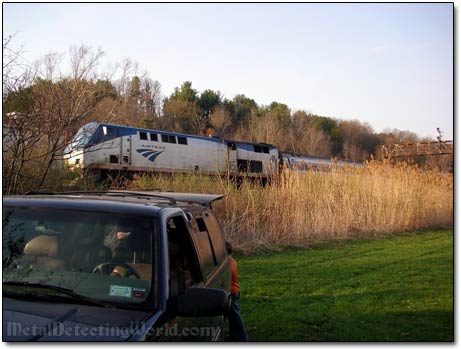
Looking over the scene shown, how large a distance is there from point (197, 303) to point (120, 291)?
48 cm

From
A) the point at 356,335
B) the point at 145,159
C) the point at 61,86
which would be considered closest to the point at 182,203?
the point at 356,335

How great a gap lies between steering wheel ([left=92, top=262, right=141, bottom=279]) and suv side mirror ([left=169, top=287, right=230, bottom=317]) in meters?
0.33

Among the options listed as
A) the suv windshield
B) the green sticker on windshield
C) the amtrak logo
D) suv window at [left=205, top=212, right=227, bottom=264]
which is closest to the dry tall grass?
suv window at [left=205, top=212, right=227, bottom=264]

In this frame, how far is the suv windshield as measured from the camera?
286 cm

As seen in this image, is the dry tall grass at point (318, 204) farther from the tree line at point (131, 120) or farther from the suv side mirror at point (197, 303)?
the suv side mirror at point (197, 303)

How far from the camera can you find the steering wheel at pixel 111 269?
2.92m

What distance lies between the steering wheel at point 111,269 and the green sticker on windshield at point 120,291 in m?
0.11

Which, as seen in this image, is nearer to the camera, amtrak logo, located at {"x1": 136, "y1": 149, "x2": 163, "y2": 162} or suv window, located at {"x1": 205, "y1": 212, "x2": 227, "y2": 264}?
suv window, located at {"x1": 205, "y1": 212, "x2": 227, "y2": 264}

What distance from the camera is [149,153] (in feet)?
76.6

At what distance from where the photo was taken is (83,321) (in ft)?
8.13

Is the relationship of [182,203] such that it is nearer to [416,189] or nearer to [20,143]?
[20,143]

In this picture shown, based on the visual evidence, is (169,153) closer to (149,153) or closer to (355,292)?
(149,153)

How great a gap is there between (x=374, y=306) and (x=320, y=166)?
8.78 m

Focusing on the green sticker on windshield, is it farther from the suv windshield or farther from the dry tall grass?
the dry tall grass
